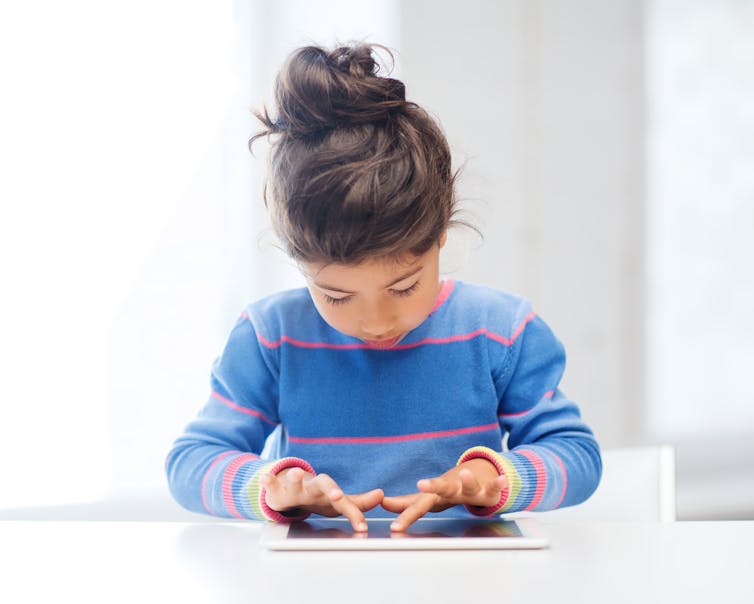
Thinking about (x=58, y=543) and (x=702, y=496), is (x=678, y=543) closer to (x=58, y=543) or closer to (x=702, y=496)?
(x=58, y=543)

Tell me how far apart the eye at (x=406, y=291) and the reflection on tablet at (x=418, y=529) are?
221 millimetres

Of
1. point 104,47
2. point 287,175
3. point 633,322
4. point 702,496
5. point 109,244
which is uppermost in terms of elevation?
point 104,47

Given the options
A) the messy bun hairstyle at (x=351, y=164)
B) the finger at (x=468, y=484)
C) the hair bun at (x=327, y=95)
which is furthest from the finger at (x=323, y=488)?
the hair bun at (x=327, y=95)

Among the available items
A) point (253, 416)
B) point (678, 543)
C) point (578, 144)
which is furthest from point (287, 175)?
point (578, 144)

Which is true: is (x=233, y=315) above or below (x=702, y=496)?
above

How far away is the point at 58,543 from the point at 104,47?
1164 millimetres

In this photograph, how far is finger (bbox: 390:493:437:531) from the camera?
2.48 ft

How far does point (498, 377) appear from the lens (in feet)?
3.55

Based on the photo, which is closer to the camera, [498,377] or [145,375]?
[498,377]

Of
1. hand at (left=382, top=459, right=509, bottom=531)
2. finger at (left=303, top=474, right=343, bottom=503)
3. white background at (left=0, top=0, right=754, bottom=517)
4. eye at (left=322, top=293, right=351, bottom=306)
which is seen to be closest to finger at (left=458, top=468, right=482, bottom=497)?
hand at (left=382, top=459, right=509, bottom=531)

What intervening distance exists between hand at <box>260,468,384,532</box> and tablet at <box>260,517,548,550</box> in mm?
16

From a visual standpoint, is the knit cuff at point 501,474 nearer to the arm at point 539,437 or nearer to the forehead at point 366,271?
the arm at point 539,437

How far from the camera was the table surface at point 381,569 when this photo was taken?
1.86 feet

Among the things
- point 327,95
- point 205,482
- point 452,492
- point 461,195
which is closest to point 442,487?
point 452,492
